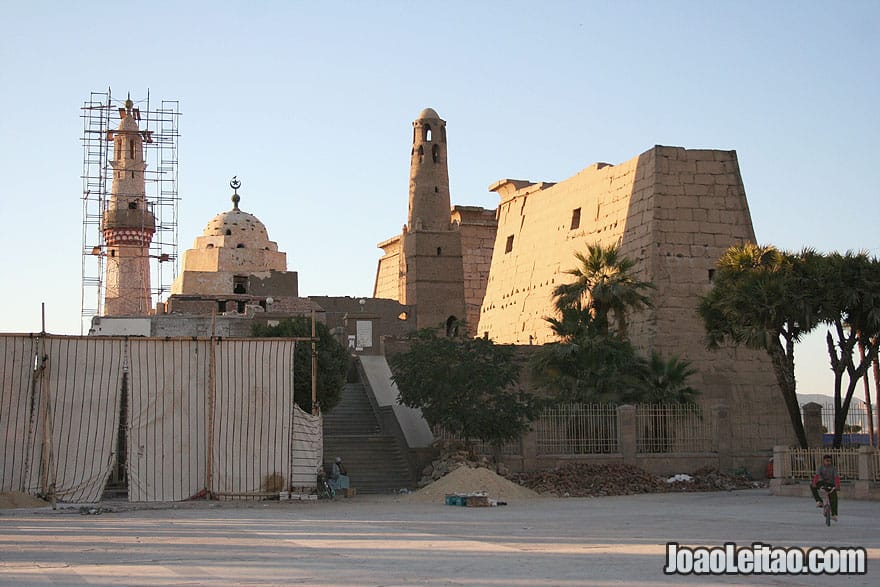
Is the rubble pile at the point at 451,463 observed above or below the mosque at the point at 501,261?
below

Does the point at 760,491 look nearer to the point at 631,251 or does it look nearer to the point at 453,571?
the point at 631,251

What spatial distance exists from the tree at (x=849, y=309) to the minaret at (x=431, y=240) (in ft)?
70.7

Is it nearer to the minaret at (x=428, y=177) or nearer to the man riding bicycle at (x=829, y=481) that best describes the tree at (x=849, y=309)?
the man riding bicycle at (x=829, y=481)

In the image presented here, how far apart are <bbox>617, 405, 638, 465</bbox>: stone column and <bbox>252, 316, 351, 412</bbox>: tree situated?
20.3 ft

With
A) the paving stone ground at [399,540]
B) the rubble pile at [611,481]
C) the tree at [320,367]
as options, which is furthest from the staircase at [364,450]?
the paving stone ground at [399,540]

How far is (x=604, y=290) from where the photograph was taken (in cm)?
2969

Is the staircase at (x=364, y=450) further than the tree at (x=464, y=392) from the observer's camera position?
Yes

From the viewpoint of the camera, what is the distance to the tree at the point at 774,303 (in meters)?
24.9

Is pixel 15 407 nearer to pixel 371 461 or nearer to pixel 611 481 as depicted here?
pixel 371 461

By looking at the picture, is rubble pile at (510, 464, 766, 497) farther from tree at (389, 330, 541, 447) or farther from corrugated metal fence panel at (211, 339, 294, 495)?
corrugated metal fence panel at (211, 339, 294, 495)

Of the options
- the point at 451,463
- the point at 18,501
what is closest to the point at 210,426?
the point at 18,501

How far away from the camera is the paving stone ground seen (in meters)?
10.4

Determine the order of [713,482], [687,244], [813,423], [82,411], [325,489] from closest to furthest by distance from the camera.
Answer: [82,411]
[325,489]
[713,482]
[813,423]
[687,244]

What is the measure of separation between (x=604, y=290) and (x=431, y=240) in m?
16.5
